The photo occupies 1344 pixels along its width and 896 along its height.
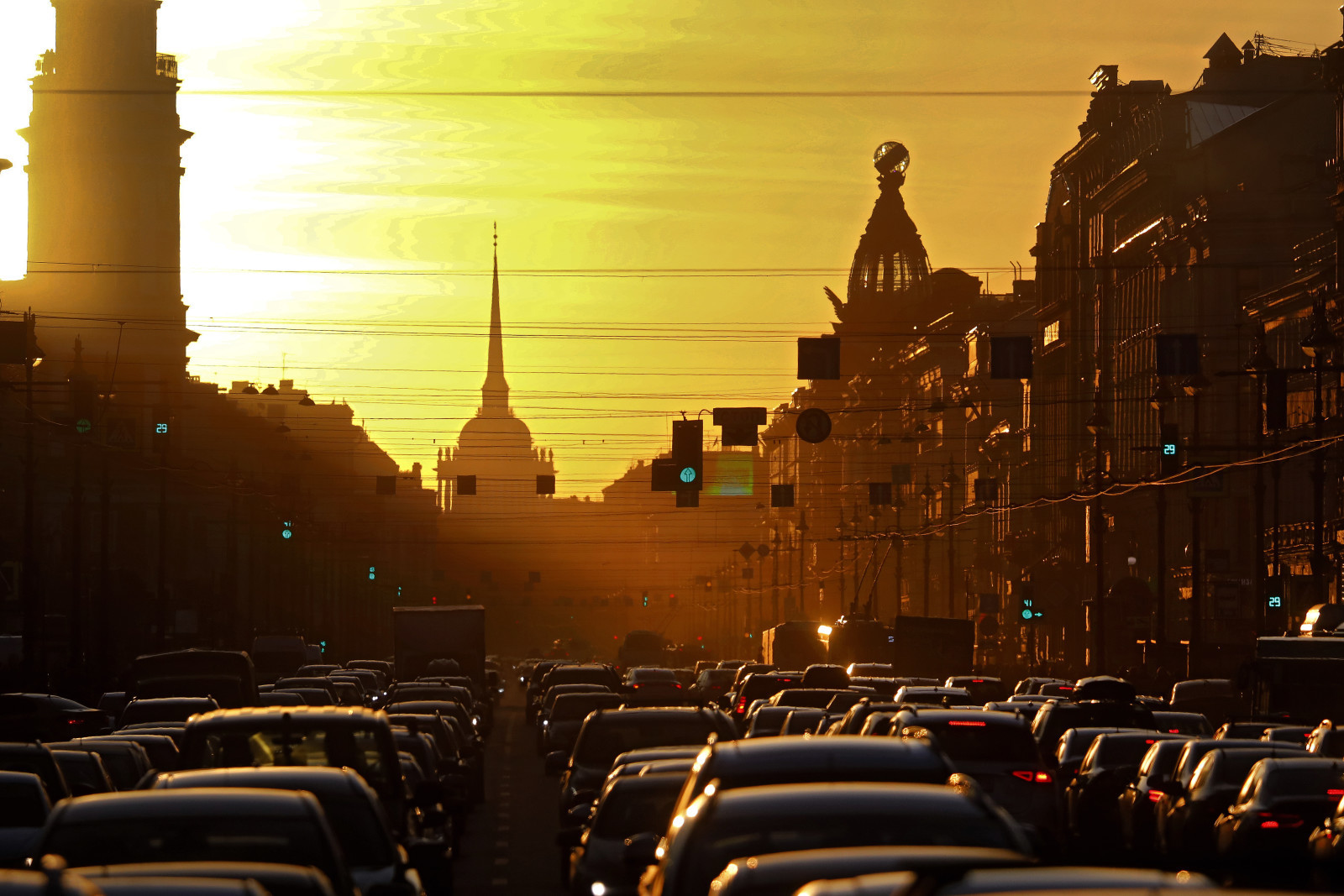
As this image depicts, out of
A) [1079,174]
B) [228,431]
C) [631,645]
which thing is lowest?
[631,645]

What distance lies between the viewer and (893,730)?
21844 millimetres

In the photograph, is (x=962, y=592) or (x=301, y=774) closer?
(x=301, y=774)

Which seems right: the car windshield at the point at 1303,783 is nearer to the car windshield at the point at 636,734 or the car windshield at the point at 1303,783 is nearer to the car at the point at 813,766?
the car windshield at the point at 636,734

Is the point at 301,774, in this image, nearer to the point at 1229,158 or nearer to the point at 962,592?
the point at 1229,158

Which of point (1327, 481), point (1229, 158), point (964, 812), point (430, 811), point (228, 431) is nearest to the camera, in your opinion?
point (964, 812)

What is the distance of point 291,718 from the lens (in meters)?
16.6

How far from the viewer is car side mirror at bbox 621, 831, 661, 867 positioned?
1314 cm

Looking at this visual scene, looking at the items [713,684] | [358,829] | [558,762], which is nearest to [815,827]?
[358,829]

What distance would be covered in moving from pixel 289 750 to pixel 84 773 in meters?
5.83

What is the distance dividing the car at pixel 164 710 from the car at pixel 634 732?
11.5m

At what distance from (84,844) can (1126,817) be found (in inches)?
664

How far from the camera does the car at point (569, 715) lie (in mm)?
37344

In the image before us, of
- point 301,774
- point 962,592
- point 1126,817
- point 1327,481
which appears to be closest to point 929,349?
point 962,592

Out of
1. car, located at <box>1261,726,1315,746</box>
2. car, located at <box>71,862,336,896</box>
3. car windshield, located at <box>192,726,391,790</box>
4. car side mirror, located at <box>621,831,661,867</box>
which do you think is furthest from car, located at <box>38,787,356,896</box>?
car, located at <box>1261,726,1315,746</box>
